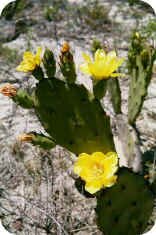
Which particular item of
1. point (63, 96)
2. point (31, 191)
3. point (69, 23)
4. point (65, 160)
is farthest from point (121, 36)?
point (63, 96)

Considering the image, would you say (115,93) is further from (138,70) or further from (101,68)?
(101,68)

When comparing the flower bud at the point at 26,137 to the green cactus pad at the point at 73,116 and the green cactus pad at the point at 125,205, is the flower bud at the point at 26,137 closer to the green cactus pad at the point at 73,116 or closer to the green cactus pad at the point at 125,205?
the green cactus pad at the point at 73,116

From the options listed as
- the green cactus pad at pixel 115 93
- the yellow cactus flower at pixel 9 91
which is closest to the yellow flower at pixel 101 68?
the yellow cactus flower at pixel 9 91

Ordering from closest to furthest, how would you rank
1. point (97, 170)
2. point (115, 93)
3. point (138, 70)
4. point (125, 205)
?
1. point (97, 170)
2. point (125, 205)
3. point (138, 70)
4. point (115, 93)

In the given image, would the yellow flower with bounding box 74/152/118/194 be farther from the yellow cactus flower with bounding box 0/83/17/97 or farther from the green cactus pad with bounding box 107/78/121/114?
the green cactus pad with bounding box 107/78/121/114

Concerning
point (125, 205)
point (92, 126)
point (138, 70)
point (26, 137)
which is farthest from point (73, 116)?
point (138, 70)

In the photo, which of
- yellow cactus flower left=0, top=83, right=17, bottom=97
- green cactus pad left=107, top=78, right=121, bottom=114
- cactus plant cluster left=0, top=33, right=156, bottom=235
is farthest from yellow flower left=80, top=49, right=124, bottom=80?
green cactus pad left=107, top=78, right=121, bottom=114
